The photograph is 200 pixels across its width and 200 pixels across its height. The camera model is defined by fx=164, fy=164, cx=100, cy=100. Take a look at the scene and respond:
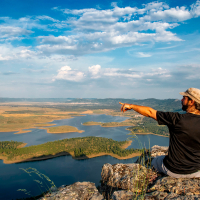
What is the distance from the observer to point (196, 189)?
3.79m

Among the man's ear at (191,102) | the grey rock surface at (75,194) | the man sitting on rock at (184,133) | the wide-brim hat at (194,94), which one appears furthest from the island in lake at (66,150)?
the wide-brim hat at (194,94)

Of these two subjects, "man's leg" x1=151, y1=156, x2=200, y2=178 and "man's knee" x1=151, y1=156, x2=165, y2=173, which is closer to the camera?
"man's leg" x1=151, y1=156, x2=200, y2=178

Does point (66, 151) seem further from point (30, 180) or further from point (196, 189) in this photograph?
point (196, 189)

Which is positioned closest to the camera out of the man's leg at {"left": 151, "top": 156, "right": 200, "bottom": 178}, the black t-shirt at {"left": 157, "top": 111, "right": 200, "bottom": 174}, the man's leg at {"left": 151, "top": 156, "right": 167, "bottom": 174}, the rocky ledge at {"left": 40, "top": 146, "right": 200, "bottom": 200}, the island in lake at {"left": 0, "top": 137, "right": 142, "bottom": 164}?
the black t-shirt at {"left": 157, "top": 111, "right": 200, "bottom": 174}

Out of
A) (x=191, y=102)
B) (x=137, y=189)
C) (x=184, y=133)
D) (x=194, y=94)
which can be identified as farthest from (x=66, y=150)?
(x=194, y=94)

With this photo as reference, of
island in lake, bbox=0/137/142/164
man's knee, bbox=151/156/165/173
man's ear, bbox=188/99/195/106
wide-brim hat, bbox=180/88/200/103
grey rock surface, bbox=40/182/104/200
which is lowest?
island in lake, bbox=0/137/142/164

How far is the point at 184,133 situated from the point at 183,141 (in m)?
0.26

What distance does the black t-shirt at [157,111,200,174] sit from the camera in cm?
346

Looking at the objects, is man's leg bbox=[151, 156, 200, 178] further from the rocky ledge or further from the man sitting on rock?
the rocky ledge

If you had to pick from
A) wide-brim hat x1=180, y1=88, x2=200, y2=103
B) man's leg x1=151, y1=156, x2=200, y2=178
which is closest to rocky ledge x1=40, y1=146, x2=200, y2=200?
man's leg x1=151, y1=156, x2=200, y2=178

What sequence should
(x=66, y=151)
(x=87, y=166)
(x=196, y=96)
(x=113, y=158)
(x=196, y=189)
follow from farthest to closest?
(x=66, y=151) → (x=113, y=158) → (x=87, y=166) → (x=196, y=189) → (x=196, y=96)

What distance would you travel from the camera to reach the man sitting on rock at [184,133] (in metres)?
3.48

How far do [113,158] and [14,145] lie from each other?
1476 inches

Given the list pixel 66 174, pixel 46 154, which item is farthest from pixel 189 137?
pixel 46 154
